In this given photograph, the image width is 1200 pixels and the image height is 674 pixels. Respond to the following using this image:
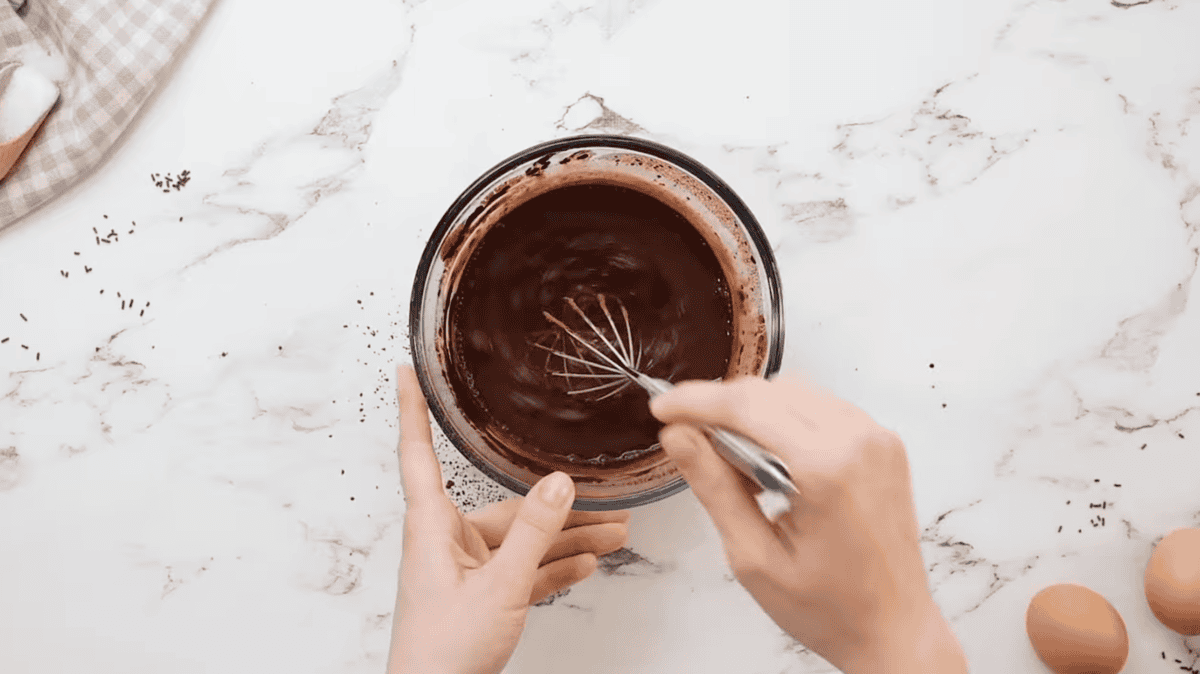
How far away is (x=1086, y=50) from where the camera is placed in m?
0.77

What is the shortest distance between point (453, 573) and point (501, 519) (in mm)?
104

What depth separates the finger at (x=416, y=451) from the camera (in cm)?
65

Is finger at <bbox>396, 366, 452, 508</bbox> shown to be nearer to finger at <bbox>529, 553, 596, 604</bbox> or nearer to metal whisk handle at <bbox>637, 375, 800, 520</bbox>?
finger at <bbox>529, 553, 596, 604</bbox>

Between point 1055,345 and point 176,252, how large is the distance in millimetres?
916

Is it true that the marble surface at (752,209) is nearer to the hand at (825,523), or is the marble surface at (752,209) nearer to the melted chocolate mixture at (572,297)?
the melted chocolate mixture at (572,297)

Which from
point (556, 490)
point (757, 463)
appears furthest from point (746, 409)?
point (556, 490)

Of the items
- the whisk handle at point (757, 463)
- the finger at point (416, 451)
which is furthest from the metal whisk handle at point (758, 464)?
the finger at point (416, 451)

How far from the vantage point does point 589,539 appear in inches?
28.5

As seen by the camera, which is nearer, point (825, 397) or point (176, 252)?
point (825, 397)

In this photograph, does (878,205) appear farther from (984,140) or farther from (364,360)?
(364,360)

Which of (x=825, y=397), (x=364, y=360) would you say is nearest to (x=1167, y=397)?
(x=825, y=397)

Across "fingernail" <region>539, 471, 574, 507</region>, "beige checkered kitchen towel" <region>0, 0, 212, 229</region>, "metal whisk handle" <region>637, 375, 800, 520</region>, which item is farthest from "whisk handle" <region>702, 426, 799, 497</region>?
"beige checkered kitchen towel" <region>0, 0, 212, 229</region>

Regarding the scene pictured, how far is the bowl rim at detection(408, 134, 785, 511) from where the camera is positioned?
2.15 ft

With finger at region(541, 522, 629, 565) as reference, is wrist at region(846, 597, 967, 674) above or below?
above
